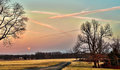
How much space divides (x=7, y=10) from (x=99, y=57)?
1118 inches

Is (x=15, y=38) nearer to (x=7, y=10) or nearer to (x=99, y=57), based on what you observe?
(x=7, y=10)

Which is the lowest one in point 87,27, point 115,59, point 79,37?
point 115,59

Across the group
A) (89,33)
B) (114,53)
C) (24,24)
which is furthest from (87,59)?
(24,24)

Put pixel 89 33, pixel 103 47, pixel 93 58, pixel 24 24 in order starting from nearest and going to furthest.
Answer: pixel 24 24 < pixel 93 58 < pixel 103 47 < pixel 89 33

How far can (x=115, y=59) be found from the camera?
5056cm

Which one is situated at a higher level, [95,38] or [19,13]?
[19,13]

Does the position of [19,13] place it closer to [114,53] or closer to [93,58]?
[93,58]

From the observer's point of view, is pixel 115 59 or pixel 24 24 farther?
pixel 115 59

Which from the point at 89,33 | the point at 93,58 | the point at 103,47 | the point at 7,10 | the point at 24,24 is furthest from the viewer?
the point at 89,33

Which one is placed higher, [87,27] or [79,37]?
[87,27]

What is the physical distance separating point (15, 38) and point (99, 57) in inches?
981

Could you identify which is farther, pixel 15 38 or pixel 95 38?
pixel 95 38

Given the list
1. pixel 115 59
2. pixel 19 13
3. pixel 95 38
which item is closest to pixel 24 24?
pixel 19 13

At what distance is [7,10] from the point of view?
32219 millimetres
